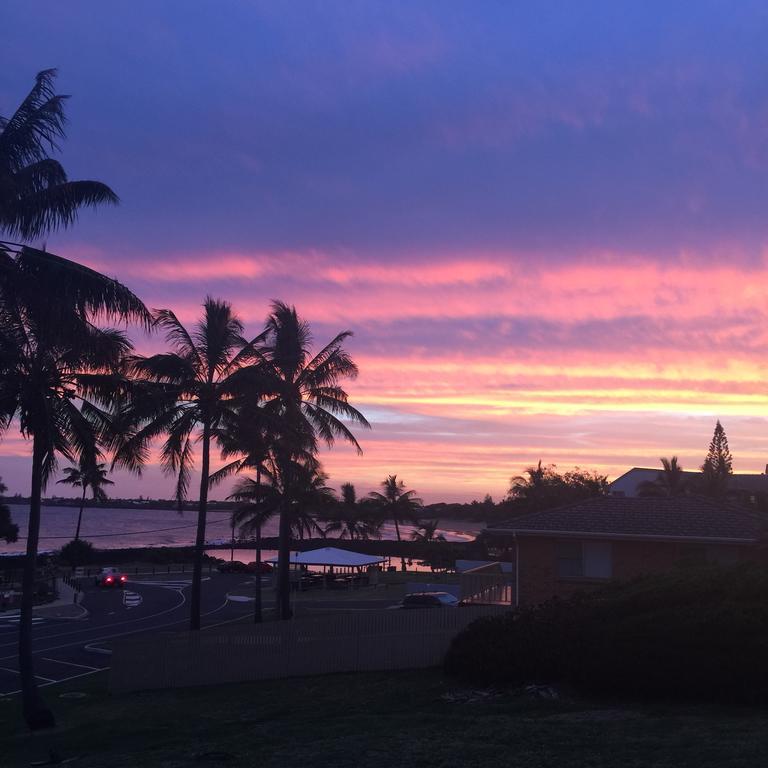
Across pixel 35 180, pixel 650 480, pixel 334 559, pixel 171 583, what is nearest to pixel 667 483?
pixel 650 480

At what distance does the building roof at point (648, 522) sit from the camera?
1019 inches

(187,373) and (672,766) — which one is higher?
(187,373)

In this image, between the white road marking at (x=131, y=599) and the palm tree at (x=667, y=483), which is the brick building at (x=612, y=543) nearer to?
the white road marking at (x=131, y=599)

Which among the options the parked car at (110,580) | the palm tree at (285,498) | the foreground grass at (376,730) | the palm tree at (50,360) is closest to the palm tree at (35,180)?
the palm tree at (50,360)

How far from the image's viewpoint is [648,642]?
1587cm

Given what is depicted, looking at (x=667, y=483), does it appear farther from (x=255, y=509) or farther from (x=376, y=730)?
(x=376, y=730)

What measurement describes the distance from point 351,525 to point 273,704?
73.1 meters

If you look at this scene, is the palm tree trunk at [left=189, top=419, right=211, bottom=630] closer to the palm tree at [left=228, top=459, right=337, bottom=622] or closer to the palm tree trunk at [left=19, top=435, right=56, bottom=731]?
the palm tree at [left=228, top=459, right=337, bottom=622]

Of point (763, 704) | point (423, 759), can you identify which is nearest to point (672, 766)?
point (423, 759)

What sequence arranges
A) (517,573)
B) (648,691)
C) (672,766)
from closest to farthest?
(672,766), (648,691), (517,573)

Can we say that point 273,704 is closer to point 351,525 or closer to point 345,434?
point 345,434

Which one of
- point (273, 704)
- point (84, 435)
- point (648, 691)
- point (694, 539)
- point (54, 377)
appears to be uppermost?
point (54, 377)

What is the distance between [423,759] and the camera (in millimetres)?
11844

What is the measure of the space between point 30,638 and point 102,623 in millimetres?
22630
